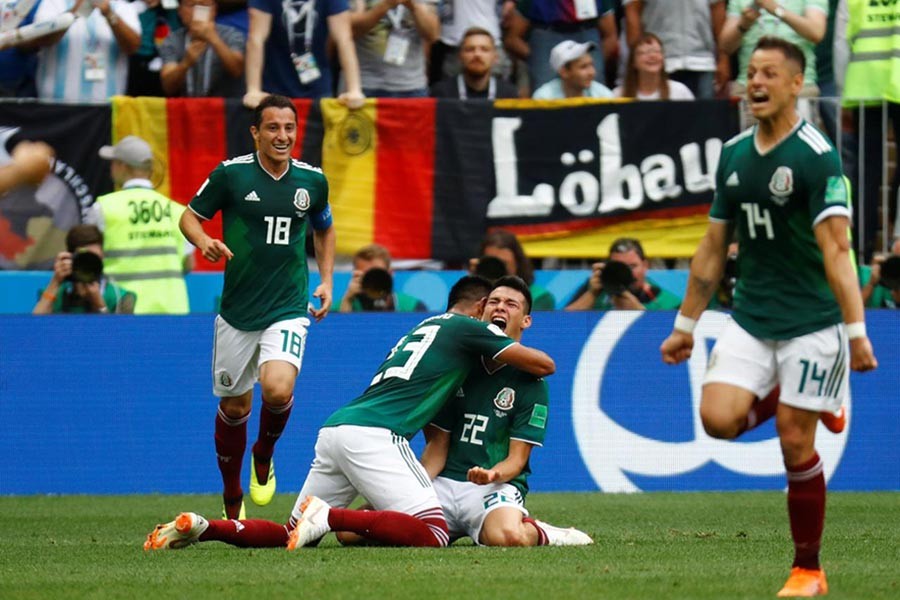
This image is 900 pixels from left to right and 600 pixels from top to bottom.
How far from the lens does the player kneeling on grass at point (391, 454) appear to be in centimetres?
869

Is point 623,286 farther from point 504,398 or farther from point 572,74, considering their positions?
point 504,398

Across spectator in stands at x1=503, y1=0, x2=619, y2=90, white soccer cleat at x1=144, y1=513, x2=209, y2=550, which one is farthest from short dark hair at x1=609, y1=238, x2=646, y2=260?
white soccer cleat at x1=144, y1=513, x2=209, y2=550

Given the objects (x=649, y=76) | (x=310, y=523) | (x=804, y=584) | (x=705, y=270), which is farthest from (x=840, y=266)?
(x=649, y=76)

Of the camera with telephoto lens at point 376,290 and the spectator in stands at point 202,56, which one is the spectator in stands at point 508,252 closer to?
the camera with telephoto lens at point 376,290

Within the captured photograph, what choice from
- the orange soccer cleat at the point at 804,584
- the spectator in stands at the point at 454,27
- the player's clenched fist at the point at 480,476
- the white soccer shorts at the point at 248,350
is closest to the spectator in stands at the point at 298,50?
the spectator in stands at the point at 454,27

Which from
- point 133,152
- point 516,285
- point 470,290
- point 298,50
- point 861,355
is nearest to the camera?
point 861,355

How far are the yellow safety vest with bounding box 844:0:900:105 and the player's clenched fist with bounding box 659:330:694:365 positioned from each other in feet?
26.0

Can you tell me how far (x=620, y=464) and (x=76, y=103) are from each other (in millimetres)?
5569

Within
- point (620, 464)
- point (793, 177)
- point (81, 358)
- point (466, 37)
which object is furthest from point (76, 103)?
point (793, 177)

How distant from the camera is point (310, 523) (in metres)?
8.66

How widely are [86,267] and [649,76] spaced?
5277 mm

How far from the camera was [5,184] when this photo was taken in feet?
23.4

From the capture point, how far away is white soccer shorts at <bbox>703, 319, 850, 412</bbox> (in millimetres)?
6953

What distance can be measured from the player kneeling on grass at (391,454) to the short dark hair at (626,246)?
4.85m
